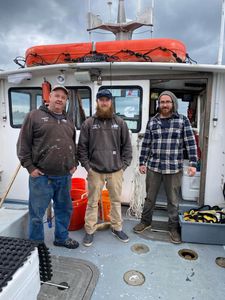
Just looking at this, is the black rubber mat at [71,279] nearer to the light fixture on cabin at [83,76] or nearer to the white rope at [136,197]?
the white rope at [136,197]

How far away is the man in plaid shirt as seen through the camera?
2.43 m

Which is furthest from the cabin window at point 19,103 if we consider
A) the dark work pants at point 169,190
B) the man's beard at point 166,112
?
the dark work pants at point 169,190

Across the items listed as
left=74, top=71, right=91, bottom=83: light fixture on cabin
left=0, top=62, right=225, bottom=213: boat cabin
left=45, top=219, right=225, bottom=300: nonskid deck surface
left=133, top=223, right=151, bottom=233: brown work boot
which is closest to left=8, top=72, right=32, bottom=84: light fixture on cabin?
left=0, top=62, right=225, bottom=213: boat cabin

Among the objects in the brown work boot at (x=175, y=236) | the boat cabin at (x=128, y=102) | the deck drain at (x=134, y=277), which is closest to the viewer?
the deck drain at (x=134, y=277)

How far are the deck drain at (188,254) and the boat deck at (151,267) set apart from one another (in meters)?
0.04

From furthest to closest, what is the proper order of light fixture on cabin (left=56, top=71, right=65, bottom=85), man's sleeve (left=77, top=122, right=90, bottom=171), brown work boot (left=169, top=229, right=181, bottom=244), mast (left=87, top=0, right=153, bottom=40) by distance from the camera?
mast (left=87, top=0, right=153, bottom=40) < light fixture on cabin (left=56, top=71, right=65, bottom=85) < brown work boot (left=169, top=229, right=181, bottom=244) < man's sleeve (left=77, top=122, right=90, bottom=171)

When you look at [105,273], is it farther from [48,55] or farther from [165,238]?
[48,55]

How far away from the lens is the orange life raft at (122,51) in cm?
289

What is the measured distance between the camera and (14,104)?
141 inches

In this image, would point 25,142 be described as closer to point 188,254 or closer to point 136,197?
point 136,197

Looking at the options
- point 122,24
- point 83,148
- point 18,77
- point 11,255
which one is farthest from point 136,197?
point 122,24

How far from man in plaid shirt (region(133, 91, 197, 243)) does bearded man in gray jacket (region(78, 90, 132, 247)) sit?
0.94 feet

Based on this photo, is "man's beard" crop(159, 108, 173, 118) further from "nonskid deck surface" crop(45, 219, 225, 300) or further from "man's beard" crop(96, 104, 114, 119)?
"nonskid deck surface" crop(45, 219, 225, 300)

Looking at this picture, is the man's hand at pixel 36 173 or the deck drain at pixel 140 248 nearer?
the man's hand at pixel 36 173
